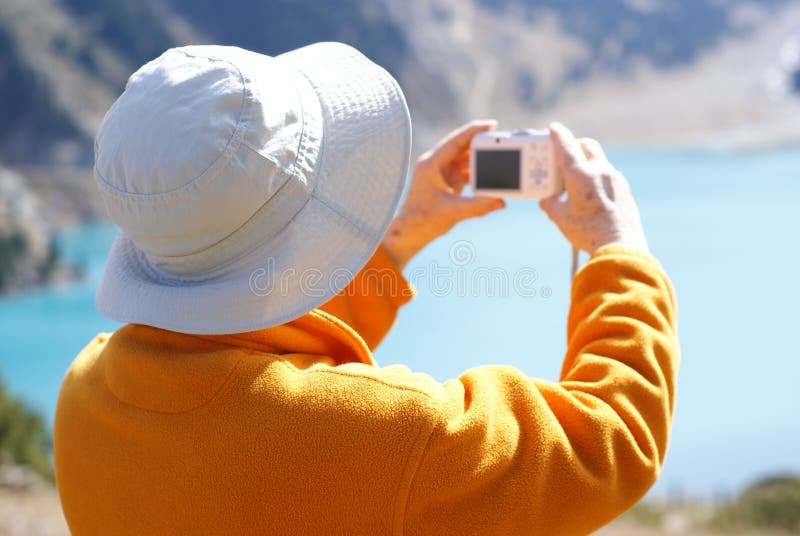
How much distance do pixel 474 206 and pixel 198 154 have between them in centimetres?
53

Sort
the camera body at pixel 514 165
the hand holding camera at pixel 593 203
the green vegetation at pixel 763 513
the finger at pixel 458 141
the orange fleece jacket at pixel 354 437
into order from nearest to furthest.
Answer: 1. the orange fleece jacket at pixel 354 437
2. the hand holding camera at pixel 593 203
3. the camera body at pixel 514 165
4. the finger at pixel 458 141
5. the green vegetation at pixel 763 513

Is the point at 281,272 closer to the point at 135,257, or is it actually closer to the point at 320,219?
the point at 320,219

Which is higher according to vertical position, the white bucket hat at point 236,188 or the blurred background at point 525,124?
the blurred background at point 525,124

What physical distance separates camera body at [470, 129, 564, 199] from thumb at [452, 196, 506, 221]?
0.01 meters

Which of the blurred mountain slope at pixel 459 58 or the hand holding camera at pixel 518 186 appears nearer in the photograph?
the hand holding camera at pixel 518 186

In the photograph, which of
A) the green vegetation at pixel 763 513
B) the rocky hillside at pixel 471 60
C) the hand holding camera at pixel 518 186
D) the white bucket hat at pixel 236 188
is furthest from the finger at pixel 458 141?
the rocky hillside at pixel 471 60

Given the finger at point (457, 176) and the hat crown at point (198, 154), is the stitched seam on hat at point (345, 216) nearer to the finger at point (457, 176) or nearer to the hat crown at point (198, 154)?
the hat crown at point (198, 154)

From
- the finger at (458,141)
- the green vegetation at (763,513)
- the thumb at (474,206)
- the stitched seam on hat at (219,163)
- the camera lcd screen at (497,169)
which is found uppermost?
the green vegetation at (763,513)

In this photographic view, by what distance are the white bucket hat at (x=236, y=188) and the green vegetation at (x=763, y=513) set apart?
11.9 ft

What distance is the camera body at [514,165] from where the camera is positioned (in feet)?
3.63

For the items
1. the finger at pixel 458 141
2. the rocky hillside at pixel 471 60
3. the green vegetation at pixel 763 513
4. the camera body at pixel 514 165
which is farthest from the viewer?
the rocky hillside at pixel 471 60

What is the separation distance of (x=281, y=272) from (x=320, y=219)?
62 millimetres

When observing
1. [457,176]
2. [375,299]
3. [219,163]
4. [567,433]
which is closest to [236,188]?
[219,163]

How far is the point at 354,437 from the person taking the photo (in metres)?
0.74
